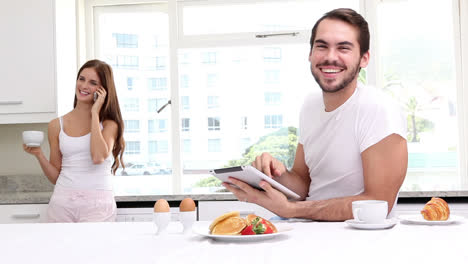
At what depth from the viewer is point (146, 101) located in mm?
3936

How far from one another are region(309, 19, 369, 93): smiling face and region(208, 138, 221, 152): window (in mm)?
1874

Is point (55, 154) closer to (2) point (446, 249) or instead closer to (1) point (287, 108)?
(1) point (287, 108)

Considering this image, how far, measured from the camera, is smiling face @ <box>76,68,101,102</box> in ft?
9.88

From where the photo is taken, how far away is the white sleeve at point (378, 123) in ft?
6.25

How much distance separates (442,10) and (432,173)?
43.8 inches

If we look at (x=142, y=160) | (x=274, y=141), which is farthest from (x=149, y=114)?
(x=274, y=141)

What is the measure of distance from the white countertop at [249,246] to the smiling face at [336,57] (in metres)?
0.58

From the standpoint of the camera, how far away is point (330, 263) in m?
1.20

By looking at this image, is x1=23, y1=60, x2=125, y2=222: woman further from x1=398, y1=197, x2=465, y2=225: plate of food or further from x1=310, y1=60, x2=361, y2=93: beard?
x1=398, y1=197, x2=465, y2=225: plate of food

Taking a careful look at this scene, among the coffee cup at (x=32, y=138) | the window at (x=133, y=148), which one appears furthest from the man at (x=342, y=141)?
the window at (x=133, y=148)

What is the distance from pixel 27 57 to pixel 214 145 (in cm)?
137

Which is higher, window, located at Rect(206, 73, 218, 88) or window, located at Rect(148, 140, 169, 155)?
window, located at Rect(206, 73, 218, 88)

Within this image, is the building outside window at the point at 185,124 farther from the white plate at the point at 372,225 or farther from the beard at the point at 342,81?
A: the white plate at the point at 372,225

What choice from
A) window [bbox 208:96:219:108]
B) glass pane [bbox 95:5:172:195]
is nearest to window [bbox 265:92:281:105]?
window [bbox 208:96:219:108]
